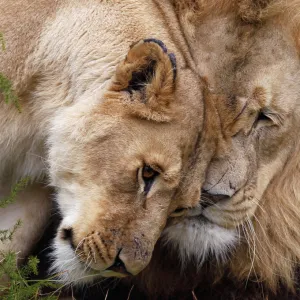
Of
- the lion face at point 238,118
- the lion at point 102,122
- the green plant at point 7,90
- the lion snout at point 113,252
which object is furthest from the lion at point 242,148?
the green plant at point 7,90

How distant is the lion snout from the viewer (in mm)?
3012

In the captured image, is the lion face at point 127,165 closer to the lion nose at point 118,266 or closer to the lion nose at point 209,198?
the lion nose at point 118,266

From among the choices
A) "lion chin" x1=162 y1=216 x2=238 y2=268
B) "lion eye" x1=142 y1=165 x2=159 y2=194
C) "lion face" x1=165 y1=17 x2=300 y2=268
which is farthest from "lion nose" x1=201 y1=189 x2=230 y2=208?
"lion eye" x1=142 y1=165 x2=159 y2=194

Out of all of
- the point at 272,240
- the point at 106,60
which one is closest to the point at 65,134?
the point at 106,60

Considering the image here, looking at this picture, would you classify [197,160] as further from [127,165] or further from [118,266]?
[118,266]

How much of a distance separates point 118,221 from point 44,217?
0.90 metres

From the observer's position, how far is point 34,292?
3.17 metres

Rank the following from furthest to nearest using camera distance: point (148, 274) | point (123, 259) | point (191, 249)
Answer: point (148, 274) < point (191, 249) < point (123, 259)

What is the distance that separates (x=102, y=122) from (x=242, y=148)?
2.33ft

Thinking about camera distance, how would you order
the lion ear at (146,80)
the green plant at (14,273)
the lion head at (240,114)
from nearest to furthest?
the lion ear at (146,80)
the green plant at (14,273)
the lion head at (240,114)

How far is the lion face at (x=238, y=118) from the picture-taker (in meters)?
3.34

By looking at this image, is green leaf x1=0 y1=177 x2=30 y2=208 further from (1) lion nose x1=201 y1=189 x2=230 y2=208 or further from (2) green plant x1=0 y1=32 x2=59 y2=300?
(1) lion nose x1=201 y1=189 x2=230 y2=208

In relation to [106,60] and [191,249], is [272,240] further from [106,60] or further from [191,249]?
[106,60]

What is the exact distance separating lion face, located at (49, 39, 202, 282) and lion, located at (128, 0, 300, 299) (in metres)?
0.22
